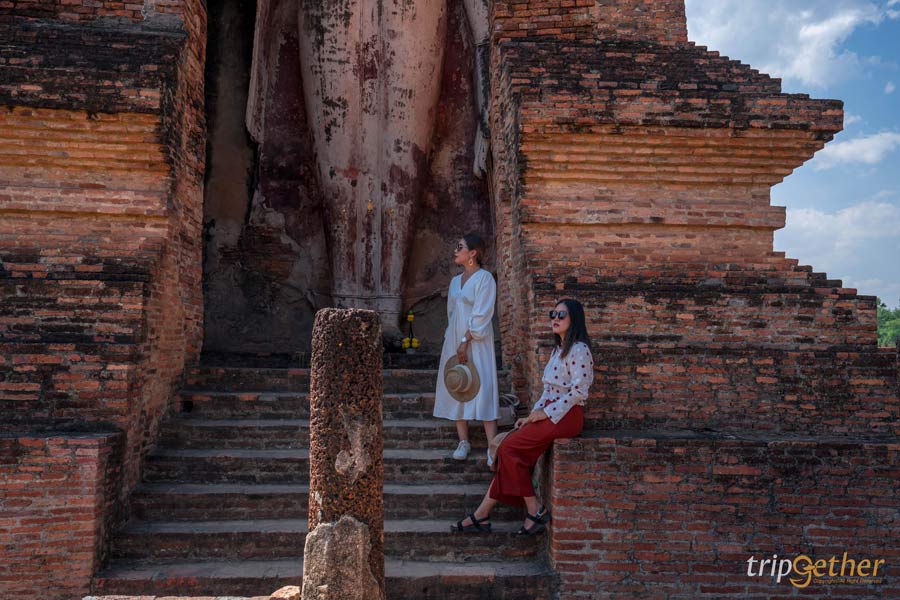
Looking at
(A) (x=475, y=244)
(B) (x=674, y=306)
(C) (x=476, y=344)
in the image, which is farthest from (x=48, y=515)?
(B) (x=674, y=306)

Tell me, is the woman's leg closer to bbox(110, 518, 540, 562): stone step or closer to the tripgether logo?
bbox(110, 518, 540, 562): stone step

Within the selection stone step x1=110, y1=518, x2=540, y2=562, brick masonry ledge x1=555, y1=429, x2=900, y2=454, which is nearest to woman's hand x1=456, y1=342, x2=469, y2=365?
brick masonry ledge x1=555, y1=429, x2=900, y2=454

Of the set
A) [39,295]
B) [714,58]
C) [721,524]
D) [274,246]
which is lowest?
[721,524]

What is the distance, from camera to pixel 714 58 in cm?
512

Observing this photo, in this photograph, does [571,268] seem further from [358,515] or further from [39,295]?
[39,295]

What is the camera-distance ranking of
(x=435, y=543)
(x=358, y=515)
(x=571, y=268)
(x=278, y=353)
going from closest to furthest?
(x=358, y=515), (x=435, y=543), (x=571, y=268), (x=278, y=353)

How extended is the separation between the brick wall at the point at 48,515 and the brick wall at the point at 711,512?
108 inches

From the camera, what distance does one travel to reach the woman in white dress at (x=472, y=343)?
14.2ft

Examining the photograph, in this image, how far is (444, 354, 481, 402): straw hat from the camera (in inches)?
169

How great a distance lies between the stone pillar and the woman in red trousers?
1501 mm

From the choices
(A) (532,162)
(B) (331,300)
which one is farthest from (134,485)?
(A) (532,162)

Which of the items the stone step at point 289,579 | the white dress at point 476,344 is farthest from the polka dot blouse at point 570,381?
the stone step at point 289,579

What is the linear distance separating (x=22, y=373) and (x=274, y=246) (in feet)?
11.0

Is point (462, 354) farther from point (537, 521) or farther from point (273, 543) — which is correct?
point (273, 543)
